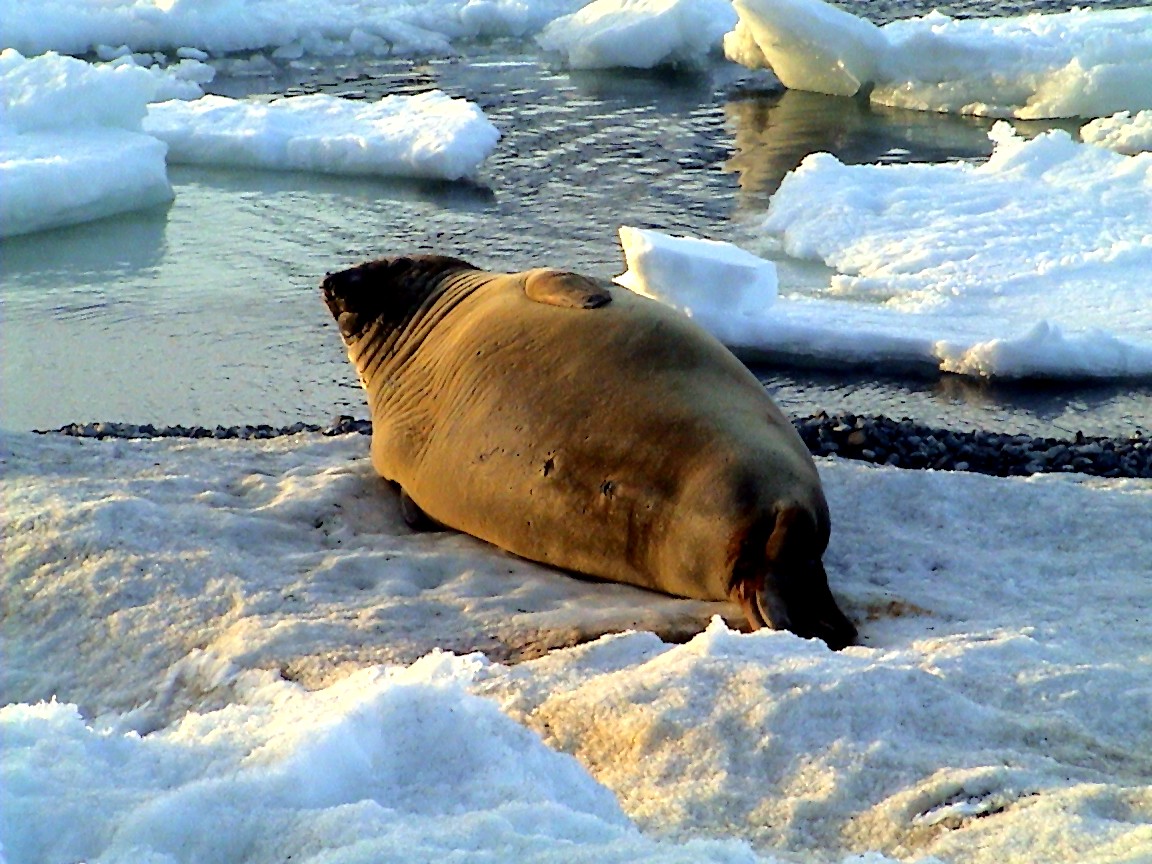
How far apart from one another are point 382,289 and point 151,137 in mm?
5524

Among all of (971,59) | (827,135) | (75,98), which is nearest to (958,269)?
(827,135)

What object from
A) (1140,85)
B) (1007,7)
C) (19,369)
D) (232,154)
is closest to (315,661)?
(19,369)

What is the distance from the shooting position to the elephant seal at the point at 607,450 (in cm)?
359

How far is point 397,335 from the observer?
17.3 ft

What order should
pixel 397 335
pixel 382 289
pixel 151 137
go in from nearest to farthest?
pixel 397 335
pixel 382 289
pixel 151 137

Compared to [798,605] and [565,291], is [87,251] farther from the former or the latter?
[798,605]

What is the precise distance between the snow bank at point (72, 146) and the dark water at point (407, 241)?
0.18 meters

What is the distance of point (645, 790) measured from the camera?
2.31 m

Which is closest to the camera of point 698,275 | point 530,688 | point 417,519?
point 530,688

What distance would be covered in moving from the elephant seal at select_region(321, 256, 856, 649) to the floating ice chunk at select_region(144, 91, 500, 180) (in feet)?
20.0

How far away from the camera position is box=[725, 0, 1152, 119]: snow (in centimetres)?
1220

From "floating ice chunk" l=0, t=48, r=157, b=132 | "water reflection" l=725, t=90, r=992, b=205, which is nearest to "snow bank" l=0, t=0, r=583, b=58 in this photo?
"water reflection" l=725, t=90, r=992, b=205

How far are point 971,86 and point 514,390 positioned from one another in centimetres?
988

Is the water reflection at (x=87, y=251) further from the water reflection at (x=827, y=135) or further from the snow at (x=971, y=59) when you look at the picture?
the snow at (x=971, y=59)
